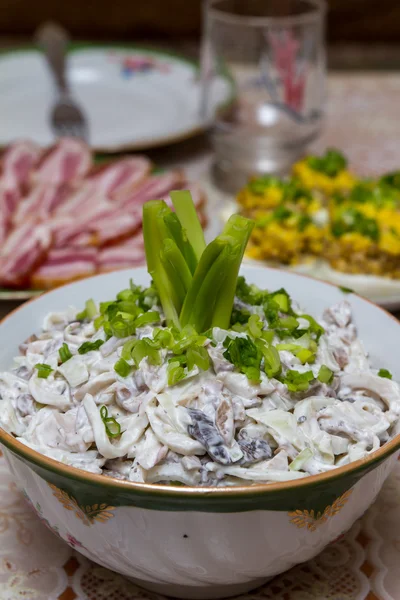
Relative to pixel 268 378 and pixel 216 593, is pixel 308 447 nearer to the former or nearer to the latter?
pixel 268 378

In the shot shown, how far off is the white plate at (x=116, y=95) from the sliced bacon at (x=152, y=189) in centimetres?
30

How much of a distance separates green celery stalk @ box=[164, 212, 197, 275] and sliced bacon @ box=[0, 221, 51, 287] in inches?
29.9

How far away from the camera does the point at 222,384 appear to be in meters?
1.15

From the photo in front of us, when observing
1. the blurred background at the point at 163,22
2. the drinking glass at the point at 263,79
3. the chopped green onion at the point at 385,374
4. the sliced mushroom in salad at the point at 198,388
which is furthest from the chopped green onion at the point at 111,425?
the blurred background at the point at 163,22

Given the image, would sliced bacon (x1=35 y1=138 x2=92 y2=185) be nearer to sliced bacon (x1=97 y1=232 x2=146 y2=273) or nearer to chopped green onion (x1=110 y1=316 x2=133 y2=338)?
sliced bacon (x1=97 y1=232 x2=146 y2=273)

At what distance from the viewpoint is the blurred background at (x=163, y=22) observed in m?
4.34

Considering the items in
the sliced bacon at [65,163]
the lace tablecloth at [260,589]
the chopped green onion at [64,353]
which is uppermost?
the chopped green onion at [64,353]

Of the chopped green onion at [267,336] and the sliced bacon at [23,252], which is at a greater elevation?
the chopped green onion at [267,336]

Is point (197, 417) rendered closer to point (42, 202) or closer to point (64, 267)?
point (64, 267)

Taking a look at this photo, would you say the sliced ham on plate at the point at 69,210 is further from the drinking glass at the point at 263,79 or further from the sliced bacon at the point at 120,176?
the drinking glass at the point at 263,79

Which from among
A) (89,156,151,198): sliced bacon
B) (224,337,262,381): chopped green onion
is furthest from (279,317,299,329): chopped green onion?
(89,156,151,198): sliced bacon

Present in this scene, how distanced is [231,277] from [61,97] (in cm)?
199

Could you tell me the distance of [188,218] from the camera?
1.35m

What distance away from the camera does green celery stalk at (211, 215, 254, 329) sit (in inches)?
48.6
